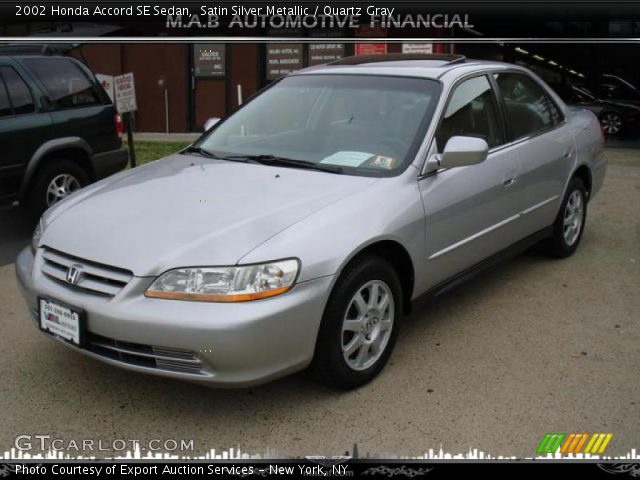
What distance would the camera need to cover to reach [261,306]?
279cm

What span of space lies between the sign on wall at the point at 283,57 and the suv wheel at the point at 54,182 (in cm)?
829

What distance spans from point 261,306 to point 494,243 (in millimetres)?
2082

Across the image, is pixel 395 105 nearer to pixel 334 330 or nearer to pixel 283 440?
pixel 334 330

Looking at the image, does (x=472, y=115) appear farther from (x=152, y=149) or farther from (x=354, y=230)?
(x=152, y=149)

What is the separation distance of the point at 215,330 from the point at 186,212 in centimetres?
75

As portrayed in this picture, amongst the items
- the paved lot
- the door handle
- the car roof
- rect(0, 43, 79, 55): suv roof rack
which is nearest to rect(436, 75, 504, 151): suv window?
the car roof

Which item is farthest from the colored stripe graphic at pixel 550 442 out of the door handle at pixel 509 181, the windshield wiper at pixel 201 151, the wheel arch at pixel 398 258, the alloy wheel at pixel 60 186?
the alloy wheel at pixel 60 186

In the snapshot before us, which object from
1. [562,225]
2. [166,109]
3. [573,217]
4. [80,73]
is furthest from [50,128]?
[166,109]

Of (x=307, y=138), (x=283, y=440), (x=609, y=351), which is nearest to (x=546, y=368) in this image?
(x=609, y=351)

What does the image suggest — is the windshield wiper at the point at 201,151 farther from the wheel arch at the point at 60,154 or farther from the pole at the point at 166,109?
the pole at the point at 166,109

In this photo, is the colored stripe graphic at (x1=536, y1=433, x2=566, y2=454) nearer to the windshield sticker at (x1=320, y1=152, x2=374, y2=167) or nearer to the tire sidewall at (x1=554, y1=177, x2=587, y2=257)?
the windshield sticker at (x1=320, y1=152, x2=374, y2=167)

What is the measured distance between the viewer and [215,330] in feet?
8.96

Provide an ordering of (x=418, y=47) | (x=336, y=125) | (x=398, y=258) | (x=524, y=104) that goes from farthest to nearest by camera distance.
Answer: (x=418, y=47) → (x=524, y=104) → (x=336, y=125) → (x=398, y=258)

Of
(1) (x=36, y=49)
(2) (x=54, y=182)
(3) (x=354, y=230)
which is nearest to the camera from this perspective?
(3) (x=354, y=230)
